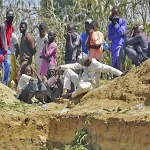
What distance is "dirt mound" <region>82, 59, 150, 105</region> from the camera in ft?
27.3

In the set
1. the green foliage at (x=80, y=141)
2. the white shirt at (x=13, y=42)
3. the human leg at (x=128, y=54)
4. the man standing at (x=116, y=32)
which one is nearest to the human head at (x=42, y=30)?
the white shirt at (x=13, y=42)

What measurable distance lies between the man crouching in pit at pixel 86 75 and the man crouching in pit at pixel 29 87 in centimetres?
46

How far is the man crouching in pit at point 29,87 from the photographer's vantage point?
9555 millimetres

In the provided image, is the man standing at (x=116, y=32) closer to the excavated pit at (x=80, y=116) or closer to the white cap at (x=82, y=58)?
the white cap at (x=82, y=58)

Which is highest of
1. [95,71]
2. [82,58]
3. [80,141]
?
[82,58]

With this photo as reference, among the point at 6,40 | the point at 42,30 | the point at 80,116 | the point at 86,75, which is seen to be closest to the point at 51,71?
the point at 86,75

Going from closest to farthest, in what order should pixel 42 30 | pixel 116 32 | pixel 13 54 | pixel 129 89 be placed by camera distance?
pixel 129 89 → pixel 116 32 → pixel 42 30 → pixel 13 54

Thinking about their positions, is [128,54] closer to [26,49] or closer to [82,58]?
[82,58]

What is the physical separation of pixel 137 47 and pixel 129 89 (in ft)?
2.92

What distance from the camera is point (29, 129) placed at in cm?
881

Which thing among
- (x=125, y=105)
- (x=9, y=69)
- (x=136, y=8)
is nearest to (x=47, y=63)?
(x=9, y=69)

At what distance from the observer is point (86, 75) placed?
30.7 ft

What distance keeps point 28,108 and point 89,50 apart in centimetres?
165

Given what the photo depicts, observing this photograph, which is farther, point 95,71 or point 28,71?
point 28,71
